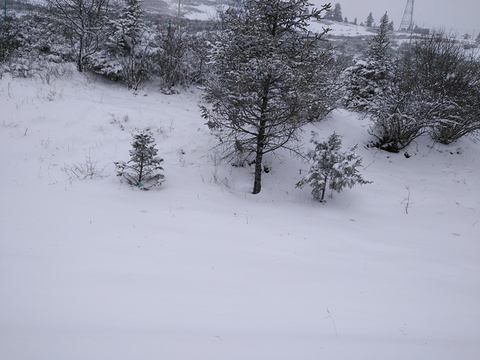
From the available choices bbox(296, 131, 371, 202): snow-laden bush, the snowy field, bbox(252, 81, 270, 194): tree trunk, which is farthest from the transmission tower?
bbox(252, 81, 270, 194): tree trunk

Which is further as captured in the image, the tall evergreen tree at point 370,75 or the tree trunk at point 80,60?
the tall evergreen tree at point 370,75

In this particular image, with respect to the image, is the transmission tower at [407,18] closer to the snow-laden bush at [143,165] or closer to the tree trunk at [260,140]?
the tree trunk at [260,140]

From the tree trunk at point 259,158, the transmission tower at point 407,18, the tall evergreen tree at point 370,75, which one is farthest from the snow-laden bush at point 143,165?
the transmission tower at point 407,18

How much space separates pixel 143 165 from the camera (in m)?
6.57

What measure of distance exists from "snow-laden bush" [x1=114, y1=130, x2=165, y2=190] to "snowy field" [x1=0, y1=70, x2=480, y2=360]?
364 mm

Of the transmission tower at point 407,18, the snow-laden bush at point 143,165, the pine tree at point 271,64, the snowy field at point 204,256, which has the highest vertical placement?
the transmission tower at point 407,18

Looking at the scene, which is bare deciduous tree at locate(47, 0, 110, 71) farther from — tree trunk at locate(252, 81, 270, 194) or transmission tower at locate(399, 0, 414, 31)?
transmission tower at locate(399, 0, 414, 31)

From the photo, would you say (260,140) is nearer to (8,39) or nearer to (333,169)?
(333,169)

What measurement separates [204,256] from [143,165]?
372 centimetres

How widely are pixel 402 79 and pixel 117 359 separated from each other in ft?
45.4

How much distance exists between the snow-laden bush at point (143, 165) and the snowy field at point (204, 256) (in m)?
0.36

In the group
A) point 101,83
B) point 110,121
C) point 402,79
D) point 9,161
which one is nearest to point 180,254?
point 9,161

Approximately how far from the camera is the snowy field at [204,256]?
2.19 metres

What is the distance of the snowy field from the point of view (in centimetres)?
219
